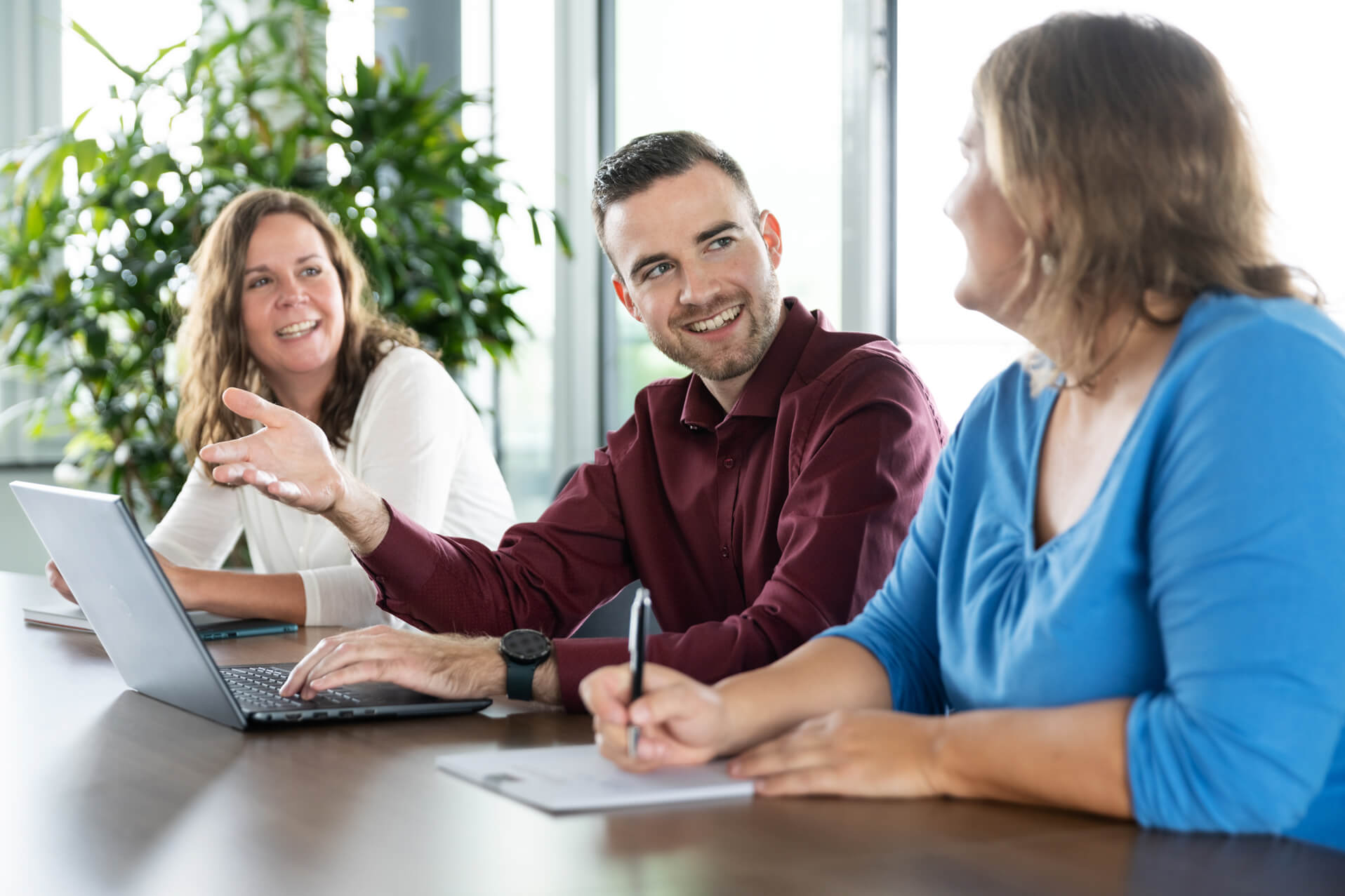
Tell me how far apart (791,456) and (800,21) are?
2.00 meters

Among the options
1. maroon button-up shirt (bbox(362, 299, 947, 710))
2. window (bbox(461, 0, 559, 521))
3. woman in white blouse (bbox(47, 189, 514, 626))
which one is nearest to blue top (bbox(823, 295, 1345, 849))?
maroon button-up shirt (bbox(362, 299, 947, 710))

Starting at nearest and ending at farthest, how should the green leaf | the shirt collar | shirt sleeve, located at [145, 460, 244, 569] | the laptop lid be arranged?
1. the laptop lid
2. the shirt collar
3. shirt sleeve, located at [145, 460, 244, 569]
4. the green leaf

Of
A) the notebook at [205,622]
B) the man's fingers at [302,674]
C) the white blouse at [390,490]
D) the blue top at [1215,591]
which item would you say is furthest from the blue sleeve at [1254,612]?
the white blouse at [390,490]

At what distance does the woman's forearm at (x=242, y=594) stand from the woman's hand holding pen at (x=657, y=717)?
99cm

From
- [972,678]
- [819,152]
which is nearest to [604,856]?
[972,678]

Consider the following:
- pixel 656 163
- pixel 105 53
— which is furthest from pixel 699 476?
pixel 105 53

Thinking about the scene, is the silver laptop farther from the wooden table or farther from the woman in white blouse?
the woman in white blouse

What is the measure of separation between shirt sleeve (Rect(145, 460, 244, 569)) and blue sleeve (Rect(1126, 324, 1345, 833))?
6.41ft

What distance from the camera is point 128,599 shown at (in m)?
1.34

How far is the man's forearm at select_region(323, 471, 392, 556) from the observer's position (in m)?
1.71

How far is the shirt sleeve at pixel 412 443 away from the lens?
2.26m

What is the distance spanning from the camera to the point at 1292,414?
956mm

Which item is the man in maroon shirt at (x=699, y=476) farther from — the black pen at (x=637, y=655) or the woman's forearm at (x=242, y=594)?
the black pen at (x=637, y=655)

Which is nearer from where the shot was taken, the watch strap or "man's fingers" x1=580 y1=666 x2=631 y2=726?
"man's fingers" x1=580 y1=666 x2=631 y2=726
